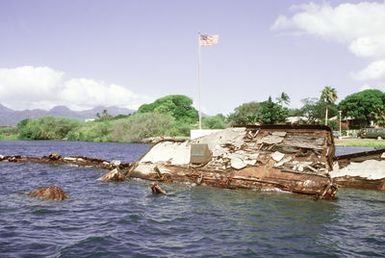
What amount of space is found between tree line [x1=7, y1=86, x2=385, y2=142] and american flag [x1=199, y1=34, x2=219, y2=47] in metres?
55.0

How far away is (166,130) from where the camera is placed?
84.6 m

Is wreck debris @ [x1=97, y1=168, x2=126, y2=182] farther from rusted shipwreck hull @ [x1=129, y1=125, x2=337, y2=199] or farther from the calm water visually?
the calm water

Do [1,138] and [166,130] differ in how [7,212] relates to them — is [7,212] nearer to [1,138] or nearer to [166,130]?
[166,130]

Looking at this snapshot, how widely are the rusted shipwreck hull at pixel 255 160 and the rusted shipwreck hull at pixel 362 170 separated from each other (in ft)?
2.07

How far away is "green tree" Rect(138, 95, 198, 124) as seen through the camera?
131 metres

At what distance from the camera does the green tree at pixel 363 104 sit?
348 feet

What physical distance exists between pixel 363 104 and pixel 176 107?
182 ft

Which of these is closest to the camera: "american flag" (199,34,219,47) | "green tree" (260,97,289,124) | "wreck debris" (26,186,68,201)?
"wreck debris" (26,186,68,201)

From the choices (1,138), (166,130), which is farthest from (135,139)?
(1,138)

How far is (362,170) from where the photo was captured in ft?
56.9

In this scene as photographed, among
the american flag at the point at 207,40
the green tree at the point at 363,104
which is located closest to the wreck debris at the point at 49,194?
the american flag at the point at 207,40

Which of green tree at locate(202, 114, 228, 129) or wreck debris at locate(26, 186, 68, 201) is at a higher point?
green tree at locate(202, 114, 228, 129)

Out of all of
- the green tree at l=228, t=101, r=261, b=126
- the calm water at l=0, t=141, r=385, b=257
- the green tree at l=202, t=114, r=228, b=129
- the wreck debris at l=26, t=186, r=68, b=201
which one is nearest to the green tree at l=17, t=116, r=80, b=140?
the green tree at l=202, t=114, r=228, b=129

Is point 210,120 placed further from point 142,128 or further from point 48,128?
point 48,128
